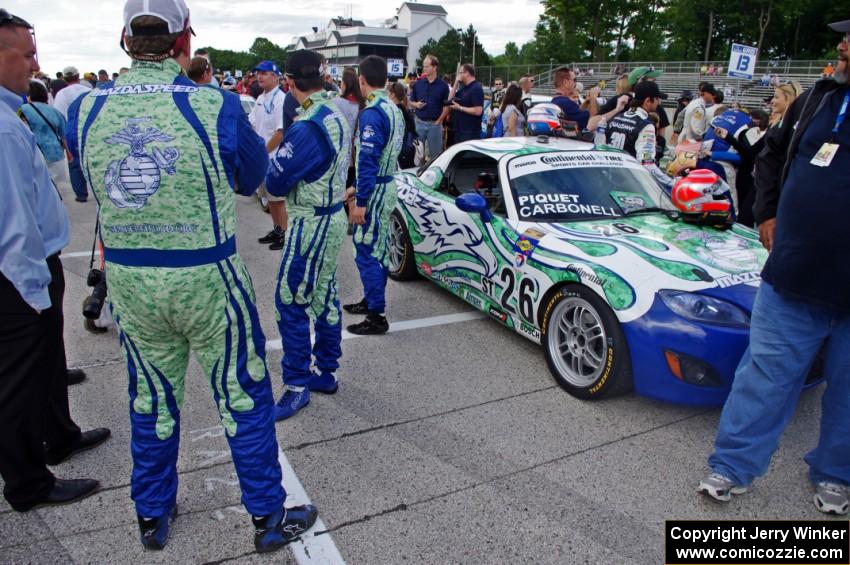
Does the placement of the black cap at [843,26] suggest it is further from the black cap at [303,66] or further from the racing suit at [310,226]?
the black cap at [303,66]

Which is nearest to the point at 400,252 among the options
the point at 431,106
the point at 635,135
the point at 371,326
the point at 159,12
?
the point at 371,326

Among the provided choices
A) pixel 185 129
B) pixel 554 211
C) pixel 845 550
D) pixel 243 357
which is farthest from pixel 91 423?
pixel 845 550

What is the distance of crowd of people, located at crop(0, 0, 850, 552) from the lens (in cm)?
195

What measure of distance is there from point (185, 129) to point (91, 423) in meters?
2.09

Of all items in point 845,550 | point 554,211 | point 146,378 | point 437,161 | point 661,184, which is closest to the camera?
point 146,378

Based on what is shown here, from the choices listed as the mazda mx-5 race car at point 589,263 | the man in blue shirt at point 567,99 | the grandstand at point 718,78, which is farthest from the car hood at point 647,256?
the grandstand at point 718,78

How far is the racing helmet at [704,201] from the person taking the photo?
13.3ft

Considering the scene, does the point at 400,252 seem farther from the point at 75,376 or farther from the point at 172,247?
the point at 172,247

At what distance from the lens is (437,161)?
17.6ft

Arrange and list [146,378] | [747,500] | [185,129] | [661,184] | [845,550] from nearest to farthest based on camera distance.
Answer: [185,129]
[146,378]
[845,550]
[747,500]
[661,184]

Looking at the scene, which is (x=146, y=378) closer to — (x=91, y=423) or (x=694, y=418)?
(x=91, y=423)

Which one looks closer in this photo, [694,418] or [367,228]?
[694,418]

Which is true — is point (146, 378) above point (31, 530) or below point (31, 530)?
above

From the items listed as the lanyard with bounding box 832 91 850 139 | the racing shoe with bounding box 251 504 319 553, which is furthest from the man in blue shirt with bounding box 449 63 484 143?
the racing shoe with bounding box 251 504 319 553
